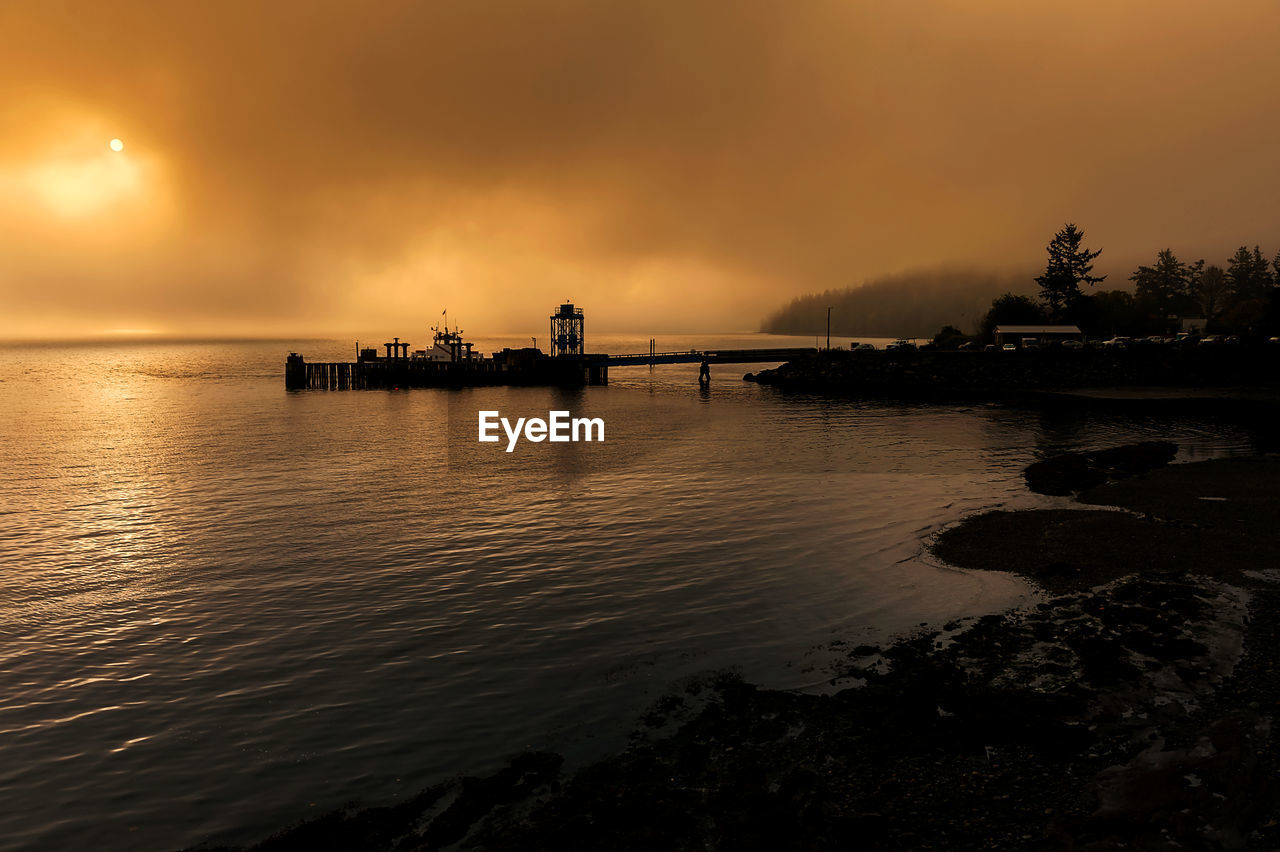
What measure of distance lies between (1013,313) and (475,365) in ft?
365

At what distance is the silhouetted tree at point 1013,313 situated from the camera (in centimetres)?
15500

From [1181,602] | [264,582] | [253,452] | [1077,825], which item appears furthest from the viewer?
[253,452]

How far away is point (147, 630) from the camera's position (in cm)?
2222

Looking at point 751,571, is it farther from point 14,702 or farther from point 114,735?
point 14,702

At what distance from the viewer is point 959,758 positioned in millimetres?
13852

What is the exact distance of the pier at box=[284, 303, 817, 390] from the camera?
128 metres

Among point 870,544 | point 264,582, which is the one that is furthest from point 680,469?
point 264,582

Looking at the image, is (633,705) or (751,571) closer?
(633,705)

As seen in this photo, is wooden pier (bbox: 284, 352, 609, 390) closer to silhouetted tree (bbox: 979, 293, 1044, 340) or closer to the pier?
the pier

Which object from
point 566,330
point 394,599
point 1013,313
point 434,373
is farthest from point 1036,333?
point 394,599

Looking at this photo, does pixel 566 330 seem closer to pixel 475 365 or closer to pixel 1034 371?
pixel 475 365

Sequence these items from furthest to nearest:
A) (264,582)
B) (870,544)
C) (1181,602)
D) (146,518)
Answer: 1. (146,518)
2. (870,544)
3. (264,582)
4. (1181,602)

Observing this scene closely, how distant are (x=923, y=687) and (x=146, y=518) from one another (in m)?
36.6

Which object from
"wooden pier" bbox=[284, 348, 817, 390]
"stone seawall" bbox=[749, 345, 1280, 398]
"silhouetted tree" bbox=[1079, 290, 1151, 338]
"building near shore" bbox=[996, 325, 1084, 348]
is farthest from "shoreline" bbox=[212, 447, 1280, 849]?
"silhouetted tree" bbox=[1079, 290, 1151, 338]
